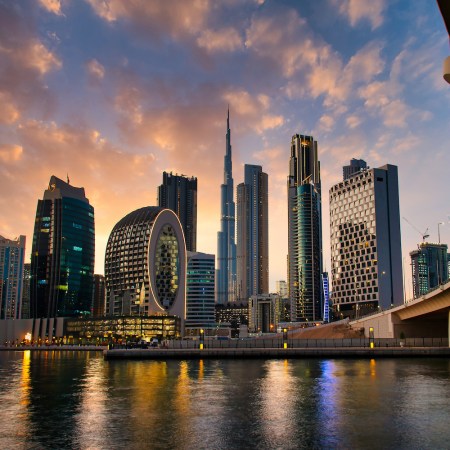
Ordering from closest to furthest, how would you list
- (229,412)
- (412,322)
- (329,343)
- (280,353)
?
(229,412) → (280,353) → (329,343) → (412,322)

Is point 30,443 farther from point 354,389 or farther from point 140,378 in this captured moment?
point 140,378

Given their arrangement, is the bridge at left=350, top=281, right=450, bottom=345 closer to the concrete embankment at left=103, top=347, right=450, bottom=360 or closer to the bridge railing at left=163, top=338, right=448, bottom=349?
the bridge railing at left=163, top=338, right=448, bottom=349

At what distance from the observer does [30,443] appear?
102ft

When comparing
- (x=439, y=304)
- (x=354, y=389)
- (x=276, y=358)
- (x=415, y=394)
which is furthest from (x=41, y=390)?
(x=439, y=304)

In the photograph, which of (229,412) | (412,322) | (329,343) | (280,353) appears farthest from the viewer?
(412,322)

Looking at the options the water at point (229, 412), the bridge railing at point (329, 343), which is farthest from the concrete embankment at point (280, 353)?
the water at point (229, 412)

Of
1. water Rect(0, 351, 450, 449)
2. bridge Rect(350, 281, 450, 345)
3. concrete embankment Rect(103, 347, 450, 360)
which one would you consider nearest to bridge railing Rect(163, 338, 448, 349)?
bridge Rect(350, 281, 450, 345)

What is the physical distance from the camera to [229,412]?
41375mm

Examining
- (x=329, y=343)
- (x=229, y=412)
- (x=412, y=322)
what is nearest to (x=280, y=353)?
(x=329, y=343)

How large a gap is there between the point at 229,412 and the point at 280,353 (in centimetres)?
7273

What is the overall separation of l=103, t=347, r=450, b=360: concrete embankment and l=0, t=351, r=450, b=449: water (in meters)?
41.5

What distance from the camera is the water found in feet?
104

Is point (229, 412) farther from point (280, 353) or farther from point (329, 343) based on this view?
point (329, 343)

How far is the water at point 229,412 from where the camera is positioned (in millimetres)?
31634
